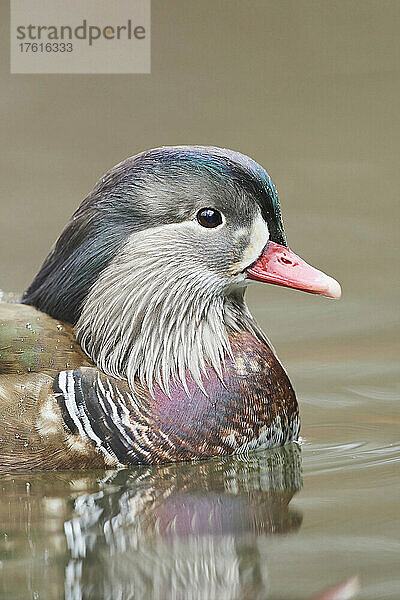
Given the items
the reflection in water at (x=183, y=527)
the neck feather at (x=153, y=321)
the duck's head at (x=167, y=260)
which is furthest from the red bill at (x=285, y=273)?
the reflection in water at (x=183, y=527)

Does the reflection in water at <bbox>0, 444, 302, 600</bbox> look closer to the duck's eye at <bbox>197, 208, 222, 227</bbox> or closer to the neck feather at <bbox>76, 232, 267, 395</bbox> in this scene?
the neck feather at <bbox>76, 232, 267, 395</bbox>

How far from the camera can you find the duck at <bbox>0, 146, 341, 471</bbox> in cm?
402

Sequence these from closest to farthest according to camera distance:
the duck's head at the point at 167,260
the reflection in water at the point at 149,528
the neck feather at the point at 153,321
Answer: the reflection in water at the point at 149,528 → the duck's head at the point at 167,260 → the neck feather at the point at 153,321

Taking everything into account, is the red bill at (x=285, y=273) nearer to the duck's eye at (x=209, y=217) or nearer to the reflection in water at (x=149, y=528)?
the duck's eye at (x=209, y=217)

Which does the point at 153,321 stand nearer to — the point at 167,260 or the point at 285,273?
the point at 167,260

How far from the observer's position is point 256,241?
165 inches

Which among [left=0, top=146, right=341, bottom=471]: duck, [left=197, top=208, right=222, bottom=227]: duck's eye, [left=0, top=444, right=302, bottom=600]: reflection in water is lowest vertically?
[left=0, top=444, right=302, bottom=600]: reflection in water

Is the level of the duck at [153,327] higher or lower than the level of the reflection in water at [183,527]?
higher

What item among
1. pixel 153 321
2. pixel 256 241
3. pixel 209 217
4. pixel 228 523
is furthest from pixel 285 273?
pixel 228 523

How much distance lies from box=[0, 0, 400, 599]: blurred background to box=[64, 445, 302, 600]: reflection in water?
0.10 m

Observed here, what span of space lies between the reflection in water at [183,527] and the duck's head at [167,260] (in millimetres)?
351

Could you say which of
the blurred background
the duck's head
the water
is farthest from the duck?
the blurred background

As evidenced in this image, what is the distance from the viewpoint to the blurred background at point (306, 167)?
3.96 m

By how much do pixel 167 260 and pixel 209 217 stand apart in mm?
202
